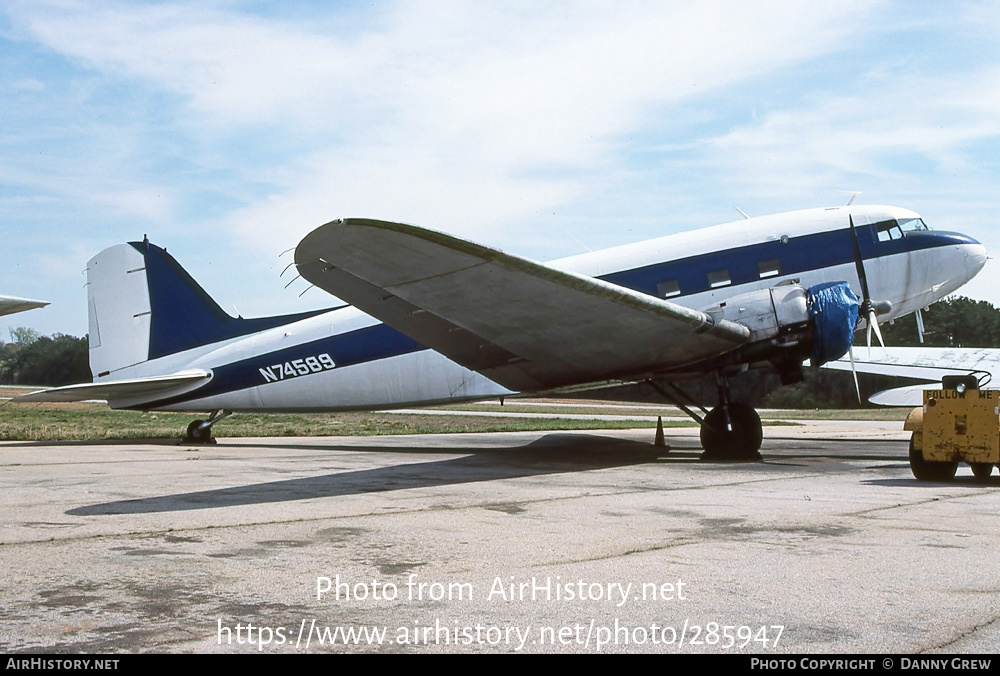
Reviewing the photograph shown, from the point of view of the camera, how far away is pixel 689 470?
1199 centimetres

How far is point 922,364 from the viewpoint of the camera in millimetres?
32219

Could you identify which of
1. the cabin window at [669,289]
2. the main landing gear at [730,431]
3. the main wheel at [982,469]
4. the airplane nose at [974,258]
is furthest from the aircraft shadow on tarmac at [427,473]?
the airplane nose at [974,258]

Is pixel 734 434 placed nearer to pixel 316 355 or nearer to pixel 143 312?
pixel 316 355

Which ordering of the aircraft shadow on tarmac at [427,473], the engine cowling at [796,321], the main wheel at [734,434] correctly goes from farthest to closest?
the main wheel at [734,434] < the engine cowling at [796,321] < the aircraft shadow on tarmac at [427,473]

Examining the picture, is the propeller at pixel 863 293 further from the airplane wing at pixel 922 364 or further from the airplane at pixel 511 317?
the airplane wing at pixel 922 364

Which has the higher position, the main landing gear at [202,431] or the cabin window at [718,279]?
the cabin window at [718,279]

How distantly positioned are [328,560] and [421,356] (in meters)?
10.6

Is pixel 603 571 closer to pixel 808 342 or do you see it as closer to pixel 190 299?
pixel 808 342

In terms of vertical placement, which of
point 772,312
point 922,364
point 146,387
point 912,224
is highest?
point 912,224

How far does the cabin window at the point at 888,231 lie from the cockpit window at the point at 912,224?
0.12m

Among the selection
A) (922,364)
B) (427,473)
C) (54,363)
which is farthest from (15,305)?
(54,363)

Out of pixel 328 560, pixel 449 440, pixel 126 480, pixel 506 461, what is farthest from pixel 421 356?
pixel 328 560

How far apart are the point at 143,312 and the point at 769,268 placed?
13001 mm

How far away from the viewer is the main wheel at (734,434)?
14016mm
